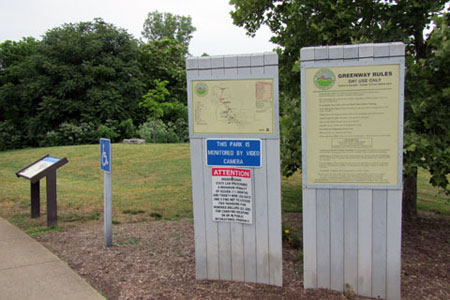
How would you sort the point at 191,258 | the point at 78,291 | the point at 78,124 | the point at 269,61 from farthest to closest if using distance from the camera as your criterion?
the point at 78,124 < the point at 191,258 < the point at 78,291 < the point at 269,61

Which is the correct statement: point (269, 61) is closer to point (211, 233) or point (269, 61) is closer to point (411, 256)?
point (211, 233)

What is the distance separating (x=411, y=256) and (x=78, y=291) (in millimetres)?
3711

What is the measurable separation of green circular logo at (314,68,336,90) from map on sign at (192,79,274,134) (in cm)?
40

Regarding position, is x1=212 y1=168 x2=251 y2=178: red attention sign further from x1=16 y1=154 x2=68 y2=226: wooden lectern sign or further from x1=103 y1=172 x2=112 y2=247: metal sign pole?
x1=16 y1=154 x2=68 y2=226: wooden lectern sign

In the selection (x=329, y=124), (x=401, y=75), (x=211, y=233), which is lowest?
(x=211, y=233)

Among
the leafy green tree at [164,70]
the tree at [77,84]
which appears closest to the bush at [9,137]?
the tree at [77,84]

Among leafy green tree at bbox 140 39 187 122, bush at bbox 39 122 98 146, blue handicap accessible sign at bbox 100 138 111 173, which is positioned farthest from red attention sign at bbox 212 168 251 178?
leafy green tree at bbox 140 39 187 122

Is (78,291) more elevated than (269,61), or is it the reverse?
(269,61)

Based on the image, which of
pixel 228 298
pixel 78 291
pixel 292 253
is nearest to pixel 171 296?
pixel 228 298

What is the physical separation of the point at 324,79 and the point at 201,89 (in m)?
1.09

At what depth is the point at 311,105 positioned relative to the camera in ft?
11.6

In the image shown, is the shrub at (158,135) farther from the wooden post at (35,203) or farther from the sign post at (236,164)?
the sign post at (236,164)

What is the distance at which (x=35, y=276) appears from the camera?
4.26m

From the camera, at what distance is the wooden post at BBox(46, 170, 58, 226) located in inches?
238
